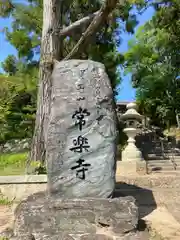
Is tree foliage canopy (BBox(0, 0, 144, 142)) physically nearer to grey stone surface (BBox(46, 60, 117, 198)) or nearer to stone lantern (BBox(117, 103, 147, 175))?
stone lantern (BBox(117, 103, 147, 175))

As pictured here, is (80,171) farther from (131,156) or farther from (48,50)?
(48,50)

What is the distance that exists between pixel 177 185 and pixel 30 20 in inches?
315

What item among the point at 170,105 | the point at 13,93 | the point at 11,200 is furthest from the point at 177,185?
the point at 170,105

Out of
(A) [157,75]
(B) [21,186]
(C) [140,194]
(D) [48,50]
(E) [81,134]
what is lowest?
(C) [140,194]

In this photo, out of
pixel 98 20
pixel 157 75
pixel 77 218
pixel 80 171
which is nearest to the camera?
pixel 77 218

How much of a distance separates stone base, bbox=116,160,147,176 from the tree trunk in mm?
1958

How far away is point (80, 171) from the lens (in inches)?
178

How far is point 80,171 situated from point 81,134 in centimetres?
53

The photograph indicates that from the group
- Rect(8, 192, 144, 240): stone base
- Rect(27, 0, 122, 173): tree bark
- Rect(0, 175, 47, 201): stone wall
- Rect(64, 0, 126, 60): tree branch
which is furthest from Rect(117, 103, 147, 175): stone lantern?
Rect(8, 192, 144, 240): stone base

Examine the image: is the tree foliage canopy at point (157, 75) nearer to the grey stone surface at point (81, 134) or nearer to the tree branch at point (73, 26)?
the tree branch at point (73, 26)

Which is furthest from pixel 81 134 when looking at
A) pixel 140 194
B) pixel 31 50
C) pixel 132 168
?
pixel 31 50

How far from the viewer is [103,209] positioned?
14.1 feet

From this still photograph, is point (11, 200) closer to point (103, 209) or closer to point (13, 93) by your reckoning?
point (103, 209)

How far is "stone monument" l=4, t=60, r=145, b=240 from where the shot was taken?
4.19 m
